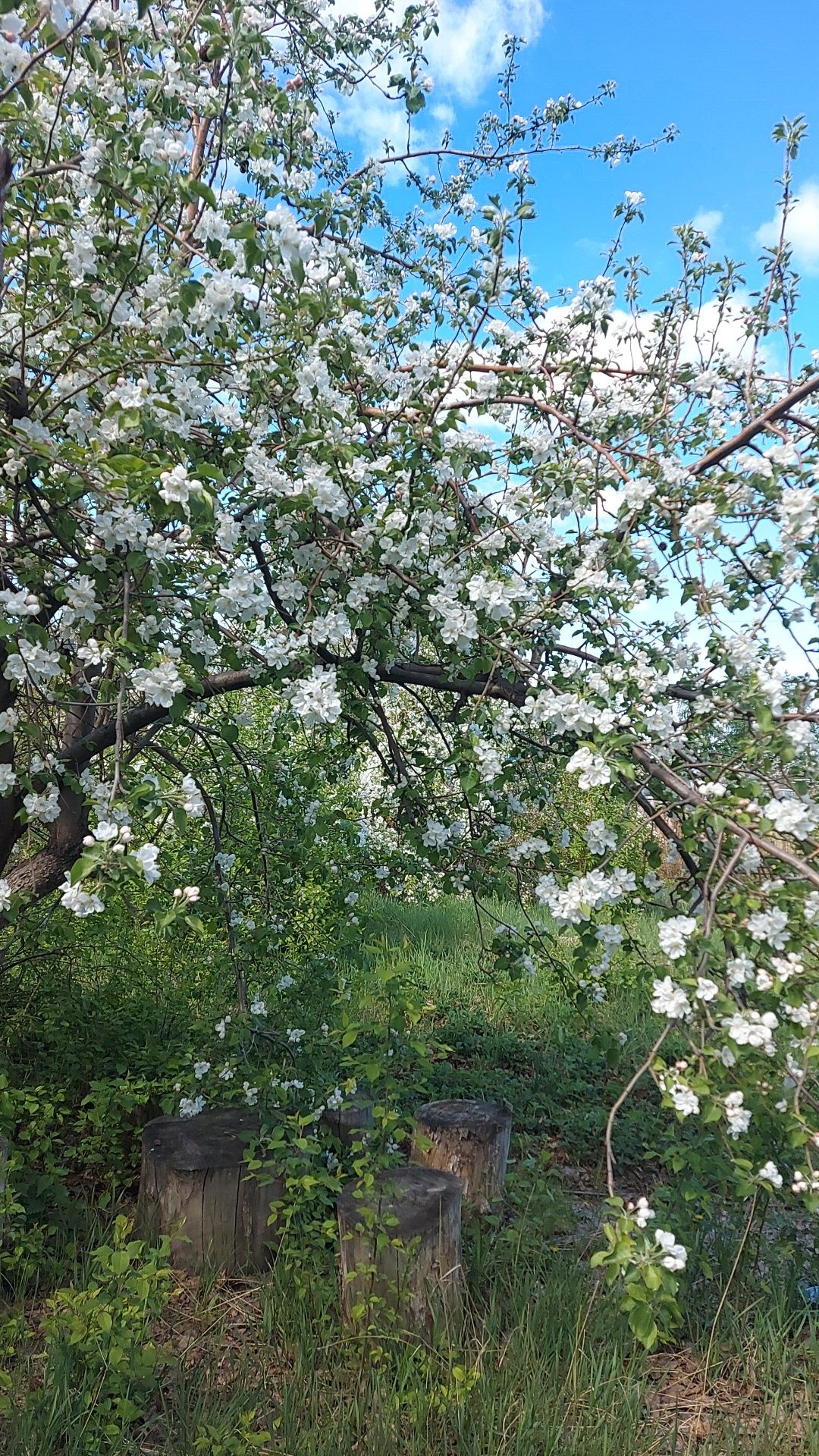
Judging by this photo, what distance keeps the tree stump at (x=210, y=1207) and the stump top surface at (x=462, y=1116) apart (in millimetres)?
759

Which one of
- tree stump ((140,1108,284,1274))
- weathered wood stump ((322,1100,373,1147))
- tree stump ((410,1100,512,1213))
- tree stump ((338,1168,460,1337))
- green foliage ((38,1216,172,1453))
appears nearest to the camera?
green foliage ((38,1216,172,1453))

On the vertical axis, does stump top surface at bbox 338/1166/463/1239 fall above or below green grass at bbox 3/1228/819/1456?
above

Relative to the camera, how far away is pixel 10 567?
2.31 meters

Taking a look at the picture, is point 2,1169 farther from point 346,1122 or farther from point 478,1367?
point 478,1367

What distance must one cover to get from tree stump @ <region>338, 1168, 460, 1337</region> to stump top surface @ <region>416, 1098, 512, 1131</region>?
769 mm

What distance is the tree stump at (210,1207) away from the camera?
2938 mm

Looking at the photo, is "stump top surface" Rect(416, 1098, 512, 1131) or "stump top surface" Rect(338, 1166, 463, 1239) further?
"stump top surface" Rect(416, 1098, 512, 1131)

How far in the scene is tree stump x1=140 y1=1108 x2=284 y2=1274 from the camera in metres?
2.94

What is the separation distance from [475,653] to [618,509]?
0.51 meters

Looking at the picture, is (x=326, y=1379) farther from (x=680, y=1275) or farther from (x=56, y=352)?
(x=56, y=352)

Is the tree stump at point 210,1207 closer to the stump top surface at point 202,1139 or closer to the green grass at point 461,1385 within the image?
the stump top surface at point 202,1139

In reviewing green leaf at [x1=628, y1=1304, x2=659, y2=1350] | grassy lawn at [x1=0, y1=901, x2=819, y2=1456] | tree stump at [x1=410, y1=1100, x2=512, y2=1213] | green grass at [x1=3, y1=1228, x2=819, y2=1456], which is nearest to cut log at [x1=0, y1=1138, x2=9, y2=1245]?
grassy lawn at [x1=0, y1=901, x2=819, y2=1456]

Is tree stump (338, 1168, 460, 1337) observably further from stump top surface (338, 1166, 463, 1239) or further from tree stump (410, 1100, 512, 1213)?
tree stump (410, 1100, 512, 1213)

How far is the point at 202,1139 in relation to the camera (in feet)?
10.2
